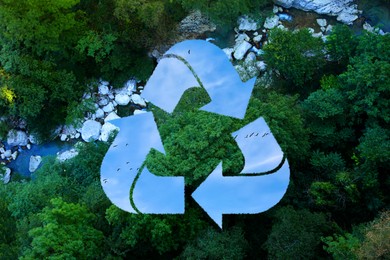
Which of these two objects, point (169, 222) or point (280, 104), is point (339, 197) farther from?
point (169, 222)

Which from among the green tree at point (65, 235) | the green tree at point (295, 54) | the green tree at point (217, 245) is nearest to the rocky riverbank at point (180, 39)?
the green tree at point (295, 54)

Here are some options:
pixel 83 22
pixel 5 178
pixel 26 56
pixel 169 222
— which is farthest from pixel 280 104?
pixel 5 178

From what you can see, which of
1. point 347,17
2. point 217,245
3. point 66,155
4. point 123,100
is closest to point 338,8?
point 347,17

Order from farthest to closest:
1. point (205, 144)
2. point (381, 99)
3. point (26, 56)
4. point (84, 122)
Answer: point (84, 122) < point (26, 56) < point (381, 99) < point (205, 144)

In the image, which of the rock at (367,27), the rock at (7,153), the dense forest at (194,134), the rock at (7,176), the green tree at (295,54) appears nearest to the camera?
the dense forest at (194,134)

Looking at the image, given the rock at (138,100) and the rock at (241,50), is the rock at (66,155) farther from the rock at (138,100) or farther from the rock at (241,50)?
the rock at (241,50)

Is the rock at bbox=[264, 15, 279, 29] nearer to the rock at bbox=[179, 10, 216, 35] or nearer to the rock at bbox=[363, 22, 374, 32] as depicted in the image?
the rock at bbox=[179, 10, 216, 35]
